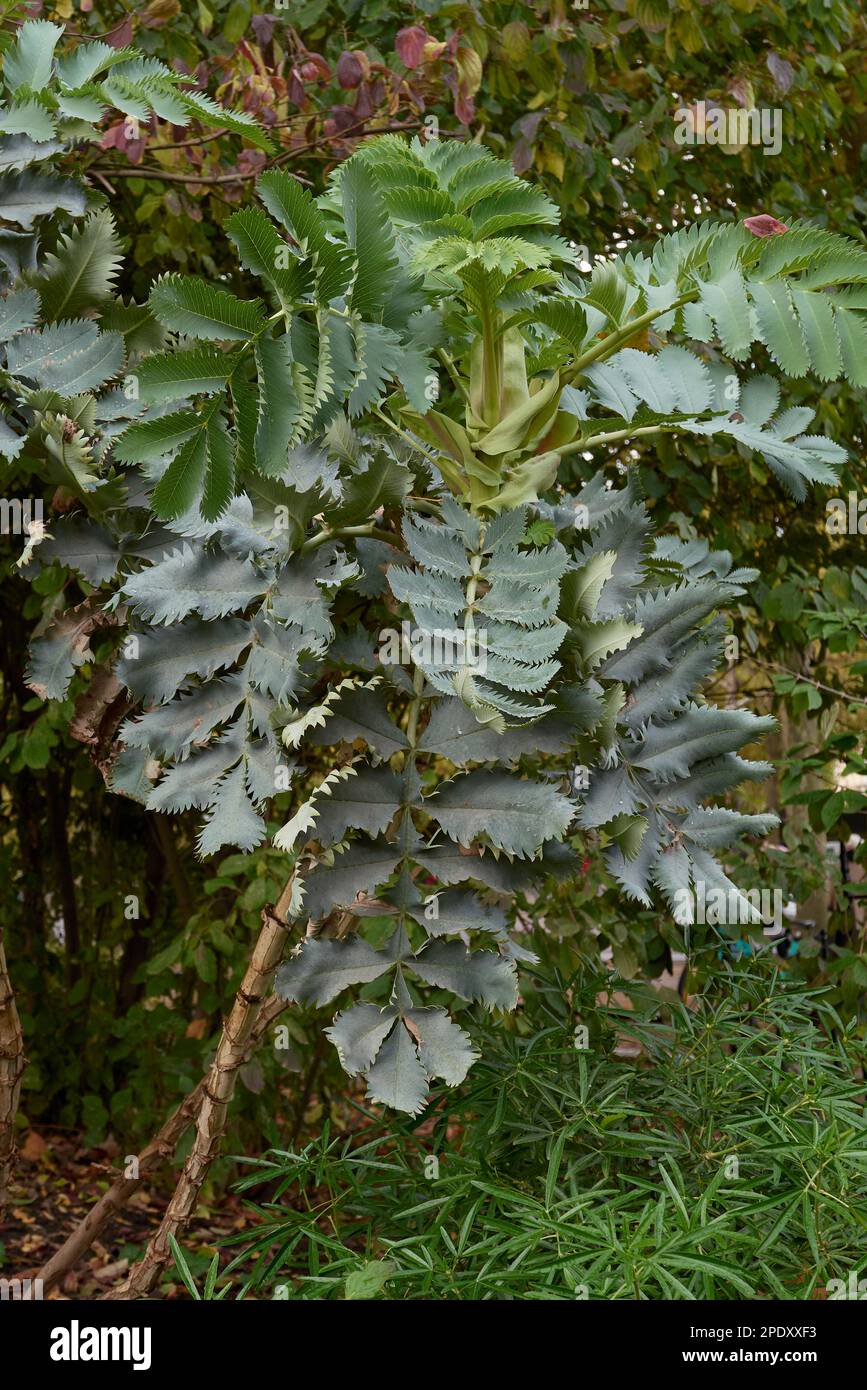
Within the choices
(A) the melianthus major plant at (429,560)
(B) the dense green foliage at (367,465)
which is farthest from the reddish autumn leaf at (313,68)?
(A) the melianthus major plant at (429,560)

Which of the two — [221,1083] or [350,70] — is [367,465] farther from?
[350,70]

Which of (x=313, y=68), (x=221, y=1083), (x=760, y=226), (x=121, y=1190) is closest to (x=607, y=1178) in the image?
(x=221, y=1083)

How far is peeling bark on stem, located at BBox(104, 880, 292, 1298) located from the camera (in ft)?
4.34

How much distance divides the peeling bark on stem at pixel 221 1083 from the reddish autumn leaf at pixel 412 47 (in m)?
1.38

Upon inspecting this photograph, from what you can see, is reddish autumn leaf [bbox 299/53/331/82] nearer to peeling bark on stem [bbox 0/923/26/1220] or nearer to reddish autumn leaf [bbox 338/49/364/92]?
reddish autumn leaf [bbox 338/49/364/92]

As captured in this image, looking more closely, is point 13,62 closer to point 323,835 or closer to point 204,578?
point 204,578

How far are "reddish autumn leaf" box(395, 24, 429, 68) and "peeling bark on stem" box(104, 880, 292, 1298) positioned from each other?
1.38m

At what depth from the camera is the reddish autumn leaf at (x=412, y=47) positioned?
2002 mm

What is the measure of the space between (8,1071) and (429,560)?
0.91m

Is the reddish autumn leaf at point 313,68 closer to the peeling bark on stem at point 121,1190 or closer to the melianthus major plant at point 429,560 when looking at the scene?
the melianthus major plant at point 429,560

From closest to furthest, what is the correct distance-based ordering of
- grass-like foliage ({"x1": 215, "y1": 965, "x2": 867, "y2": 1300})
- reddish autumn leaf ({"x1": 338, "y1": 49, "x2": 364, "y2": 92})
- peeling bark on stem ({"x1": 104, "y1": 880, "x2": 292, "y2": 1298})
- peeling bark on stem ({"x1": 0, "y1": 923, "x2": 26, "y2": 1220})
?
grass-like foliage ({"x1": 215, "y1": 965, "x2": 867, "y2": 1300}) < peeling bark on stem ({"x1": 104, "y1": 880, "x2": 292, "y2": 1298}) < peeling bark on stem ({"x1": 0, "y1": 923, "x2": 26, "y2": 1220}) < reddish autumn leaf ({"x1": 338, "y1": 49, "x2": 364, "y2": 92})

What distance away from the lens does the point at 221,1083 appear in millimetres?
1377

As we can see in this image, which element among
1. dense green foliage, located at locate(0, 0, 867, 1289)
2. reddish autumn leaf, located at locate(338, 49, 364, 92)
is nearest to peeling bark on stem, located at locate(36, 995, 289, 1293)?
dense green foliage, located at locate(0, 0, 867, 1289)
